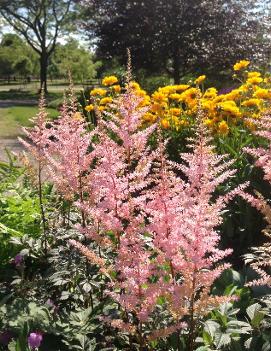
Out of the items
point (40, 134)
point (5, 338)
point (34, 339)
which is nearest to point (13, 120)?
point (40, 134)

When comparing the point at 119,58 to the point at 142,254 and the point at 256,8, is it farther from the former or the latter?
the point at 142,254

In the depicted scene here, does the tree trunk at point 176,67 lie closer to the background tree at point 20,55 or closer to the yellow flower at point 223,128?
the yellow flower at point 223,128

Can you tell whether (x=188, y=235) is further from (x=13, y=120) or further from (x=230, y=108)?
(x=13, y=120)

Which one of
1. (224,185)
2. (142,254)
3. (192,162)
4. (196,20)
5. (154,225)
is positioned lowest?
(224,185)

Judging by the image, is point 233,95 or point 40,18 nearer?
point 233,95

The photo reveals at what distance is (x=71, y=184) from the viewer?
267 centimetres

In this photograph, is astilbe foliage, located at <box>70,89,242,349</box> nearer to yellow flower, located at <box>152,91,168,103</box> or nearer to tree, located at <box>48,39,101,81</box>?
yellow flower, located at <box>152,91,168,103</box>

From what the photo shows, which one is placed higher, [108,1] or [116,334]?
[108,1]

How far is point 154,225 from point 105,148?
0.42 m

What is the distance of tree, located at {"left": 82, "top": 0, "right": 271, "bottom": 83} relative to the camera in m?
16.2

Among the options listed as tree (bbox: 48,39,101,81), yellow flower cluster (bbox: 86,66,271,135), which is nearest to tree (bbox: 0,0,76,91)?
tree (bbox: 48,39,101,81)

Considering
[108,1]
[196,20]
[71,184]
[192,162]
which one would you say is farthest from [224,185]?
[108,1]

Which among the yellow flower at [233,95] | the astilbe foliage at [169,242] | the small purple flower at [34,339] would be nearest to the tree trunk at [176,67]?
the yellow flower at [233,95]

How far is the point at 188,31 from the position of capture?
1627 cm
